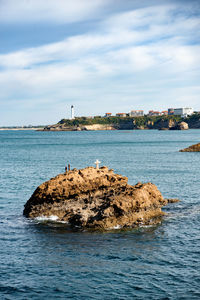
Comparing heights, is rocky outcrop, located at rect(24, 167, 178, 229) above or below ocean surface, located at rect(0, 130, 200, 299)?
above

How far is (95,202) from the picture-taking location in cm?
2789

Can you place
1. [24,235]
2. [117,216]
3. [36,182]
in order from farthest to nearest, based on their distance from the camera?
[36,182]
[117,216]
[24,235]

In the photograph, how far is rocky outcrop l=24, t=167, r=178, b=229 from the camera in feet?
86.5

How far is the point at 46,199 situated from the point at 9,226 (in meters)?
3.79

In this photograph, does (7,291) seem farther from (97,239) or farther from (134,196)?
(134,196)

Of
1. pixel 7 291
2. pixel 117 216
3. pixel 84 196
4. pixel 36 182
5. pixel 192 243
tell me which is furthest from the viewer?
pixel 36 182

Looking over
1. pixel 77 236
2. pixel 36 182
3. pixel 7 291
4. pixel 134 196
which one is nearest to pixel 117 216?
Result: pixel 134 196

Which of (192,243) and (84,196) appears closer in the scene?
(192,243)

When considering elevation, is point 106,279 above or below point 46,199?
below

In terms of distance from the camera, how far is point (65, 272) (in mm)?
18375

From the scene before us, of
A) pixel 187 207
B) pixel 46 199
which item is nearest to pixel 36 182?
pixel 46 199

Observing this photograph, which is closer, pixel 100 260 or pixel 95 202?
pixel 100 260

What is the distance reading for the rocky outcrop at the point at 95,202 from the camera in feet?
86.5

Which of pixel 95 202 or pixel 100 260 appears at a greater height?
pixel 95 202
